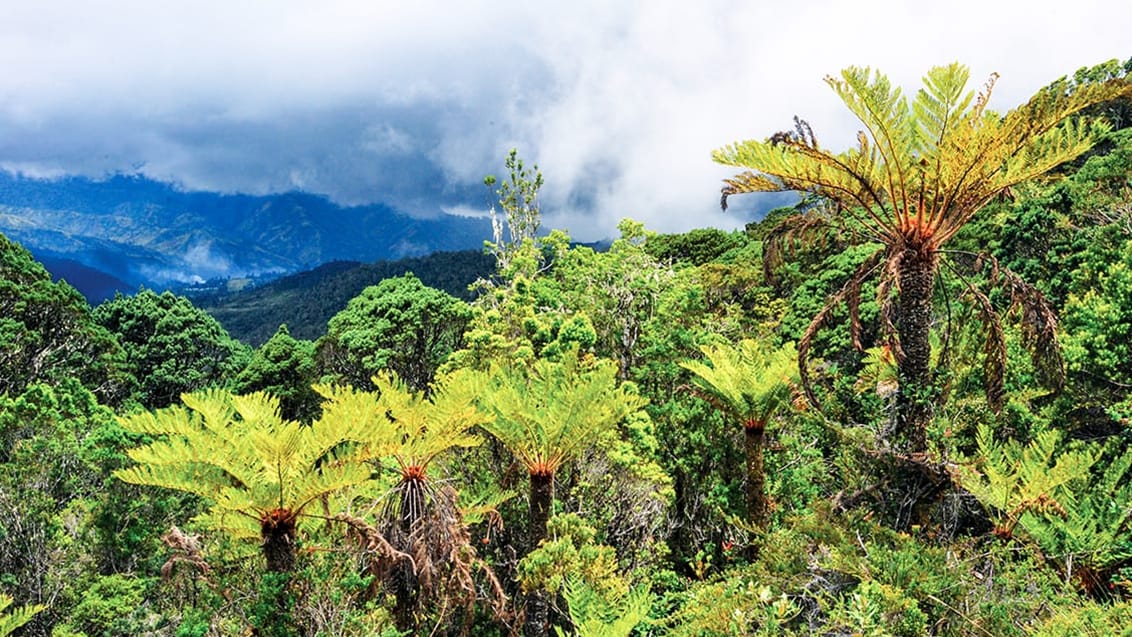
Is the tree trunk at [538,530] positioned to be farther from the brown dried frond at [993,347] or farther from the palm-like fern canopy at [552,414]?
the brown dried frond at [993,347]

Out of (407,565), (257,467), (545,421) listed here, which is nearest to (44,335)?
(257,467)

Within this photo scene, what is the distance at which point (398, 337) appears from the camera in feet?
79.2

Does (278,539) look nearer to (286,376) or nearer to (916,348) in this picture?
(916,348)

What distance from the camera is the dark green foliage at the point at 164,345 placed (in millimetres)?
26594

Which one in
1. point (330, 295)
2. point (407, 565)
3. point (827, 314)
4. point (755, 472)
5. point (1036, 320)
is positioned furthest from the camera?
point (330, 295)

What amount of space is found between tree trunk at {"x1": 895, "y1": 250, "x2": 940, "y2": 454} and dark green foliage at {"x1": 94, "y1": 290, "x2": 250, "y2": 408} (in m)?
25.3

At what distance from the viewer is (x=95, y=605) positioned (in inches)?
371

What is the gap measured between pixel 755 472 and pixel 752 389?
142cm

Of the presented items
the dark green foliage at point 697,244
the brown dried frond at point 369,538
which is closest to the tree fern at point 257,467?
the brown dried frond at point 369,538

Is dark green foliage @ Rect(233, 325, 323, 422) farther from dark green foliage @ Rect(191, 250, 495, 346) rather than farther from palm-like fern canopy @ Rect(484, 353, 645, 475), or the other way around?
dark green foliage @ Rect(191, 250, 495, 346)

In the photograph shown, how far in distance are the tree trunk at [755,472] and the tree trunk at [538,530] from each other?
3.25 metres

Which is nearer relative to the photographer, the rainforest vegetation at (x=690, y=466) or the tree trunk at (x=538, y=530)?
the rainforest vegetation at (x=690, y=466)

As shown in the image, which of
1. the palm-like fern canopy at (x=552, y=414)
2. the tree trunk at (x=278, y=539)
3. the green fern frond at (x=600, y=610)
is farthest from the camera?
the palm-like fern canopy at (x=552, y=414)

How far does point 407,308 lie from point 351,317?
105 inches
